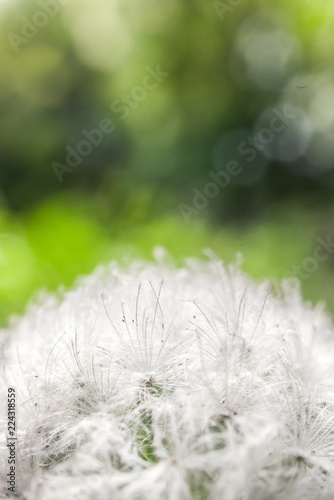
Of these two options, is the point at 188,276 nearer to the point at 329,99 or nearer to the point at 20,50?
the point at 329,99

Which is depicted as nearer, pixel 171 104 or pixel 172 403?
pixel 172 403

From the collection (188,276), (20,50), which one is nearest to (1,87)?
(20,50)

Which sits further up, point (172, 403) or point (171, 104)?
point (171, 104)

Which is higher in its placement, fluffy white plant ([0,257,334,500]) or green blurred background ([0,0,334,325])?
green blurred background ([0,0,334,325])

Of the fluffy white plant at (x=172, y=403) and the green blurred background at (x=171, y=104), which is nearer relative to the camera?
the fluffy white plant at (x=172, y=403)

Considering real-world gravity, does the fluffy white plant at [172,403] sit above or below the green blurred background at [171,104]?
below
